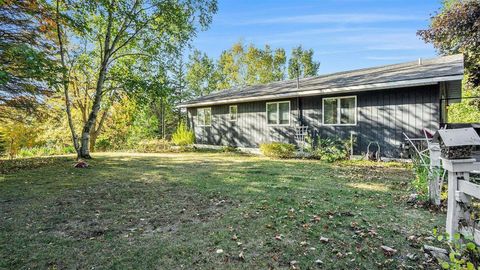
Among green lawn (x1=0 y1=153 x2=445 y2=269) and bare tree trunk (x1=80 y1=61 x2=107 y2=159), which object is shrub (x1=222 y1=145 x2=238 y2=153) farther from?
green lawn (x1=0 y1=153 x2=445 y2=269)

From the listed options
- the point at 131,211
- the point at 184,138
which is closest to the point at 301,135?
the point at 184,138

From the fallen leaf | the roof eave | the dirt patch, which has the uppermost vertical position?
the roof eave

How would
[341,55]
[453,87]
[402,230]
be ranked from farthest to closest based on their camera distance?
[341,55] < [453,87] < [402,230]

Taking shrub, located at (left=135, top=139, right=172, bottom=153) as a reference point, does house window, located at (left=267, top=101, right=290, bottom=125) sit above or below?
above

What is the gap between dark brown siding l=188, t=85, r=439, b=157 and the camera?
8688 millimetres

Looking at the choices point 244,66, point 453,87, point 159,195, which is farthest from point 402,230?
point 244,66

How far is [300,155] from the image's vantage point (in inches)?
432

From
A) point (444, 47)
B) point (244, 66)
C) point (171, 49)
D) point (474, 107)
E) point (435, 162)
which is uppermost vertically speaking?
point (244, 66)

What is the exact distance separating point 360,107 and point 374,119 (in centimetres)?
67

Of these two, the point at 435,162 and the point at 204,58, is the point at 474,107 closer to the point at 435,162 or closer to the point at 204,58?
the point at 435,162

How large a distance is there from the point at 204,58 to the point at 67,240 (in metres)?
28.2

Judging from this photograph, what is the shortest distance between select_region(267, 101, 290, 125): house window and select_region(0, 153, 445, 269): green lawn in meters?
6.03

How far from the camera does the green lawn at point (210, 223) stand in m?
2.77

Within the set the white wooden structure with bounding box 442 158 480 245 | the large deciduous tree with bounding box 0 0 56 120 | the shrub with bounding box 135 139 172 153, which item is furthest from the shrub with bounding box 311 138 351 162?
the large deciduous tree with bounding box 0 0 56 120
